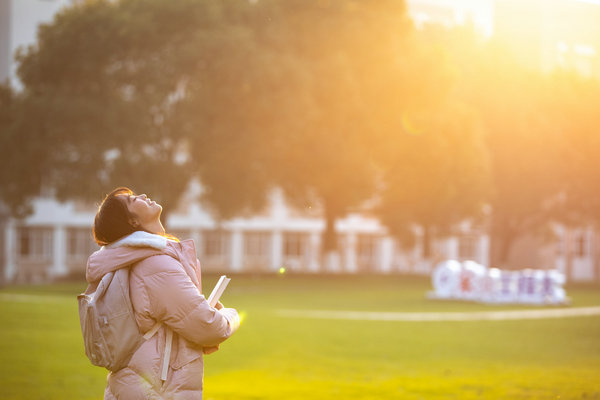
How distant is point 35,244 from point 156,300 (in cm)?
6413

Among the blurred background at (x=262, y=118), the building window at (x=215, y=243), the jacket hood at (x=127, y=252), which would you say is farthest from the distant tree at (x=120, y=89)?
the building window at (x=215, y=243)

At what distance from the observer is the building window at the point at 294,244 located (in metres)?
75.4

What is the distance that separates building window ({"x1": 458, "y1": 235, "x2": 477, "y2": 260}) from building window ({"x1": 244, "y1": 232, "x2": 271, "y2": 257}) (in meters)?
19.7

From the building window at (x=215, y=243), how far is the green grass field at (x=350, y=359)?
46.9 meters

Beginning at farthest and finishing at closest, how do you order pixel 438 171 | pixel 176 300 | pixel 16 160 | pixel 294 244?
pixel 294 244, pixel 438 171, pixel 16 160, pixel 176 300

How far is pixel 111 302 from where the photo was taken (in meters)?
3.90

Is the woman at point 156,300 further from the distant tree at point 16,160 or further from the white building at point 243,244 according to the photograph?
the white building at point 243,244

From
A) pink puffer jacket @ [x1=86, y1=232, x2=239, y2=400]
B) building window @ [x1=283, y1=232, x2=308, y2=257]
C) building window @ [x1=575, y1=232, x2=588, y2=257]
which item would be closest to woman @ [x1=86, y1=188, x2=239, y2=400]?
pink puffer jacket @ [x1=86, y1=232, x2=239, y2=400]

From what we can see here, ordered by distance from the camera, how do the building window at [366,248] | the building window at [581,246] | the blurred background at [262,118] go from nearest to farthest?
the blurred background at [262,118]
the building window at [581,246]
the building window at [366,248]

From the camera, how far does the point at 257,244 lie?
7444 centimetres

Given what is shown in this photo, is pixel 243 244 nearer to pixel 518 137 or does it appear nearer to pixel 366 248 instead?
pixel 366 248

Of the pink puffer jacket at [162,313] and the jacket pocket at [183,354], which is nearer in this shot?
the pink puffer jacket at [162,313]

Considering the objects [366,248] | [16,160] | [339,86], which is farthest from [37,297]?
[366,248]

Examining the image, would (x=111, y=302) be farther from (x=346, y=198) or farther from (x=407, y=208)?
(x=407, y=208)
